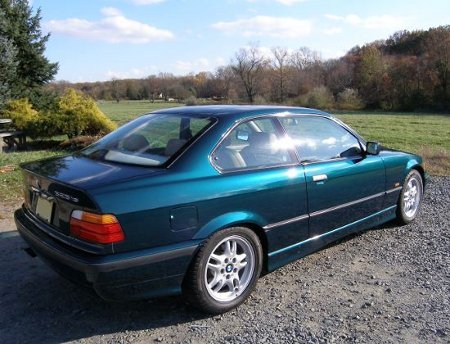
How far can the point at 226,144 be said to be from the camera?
3.53 m

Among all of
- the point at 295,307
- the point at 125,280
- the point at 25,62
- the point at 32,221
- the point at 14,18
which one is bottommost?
the point at 295,307

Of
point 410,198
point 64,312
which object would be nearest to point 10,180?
point 64,312

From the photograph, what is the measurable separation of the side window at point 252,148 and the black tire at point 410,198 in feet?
6.81

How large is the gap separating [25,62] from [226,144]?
18703mm

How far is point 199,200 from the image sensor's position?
3.12m

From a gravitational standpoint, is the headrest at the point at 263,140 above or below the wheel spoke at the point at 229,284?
above

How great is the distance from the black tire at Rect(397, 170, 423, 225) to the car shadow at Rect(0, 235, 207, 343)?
9.88ft

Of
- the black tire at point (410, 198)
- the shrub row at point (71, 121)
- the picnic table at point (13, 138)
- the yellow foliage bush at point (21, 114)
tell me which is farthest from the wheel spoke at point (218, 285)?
the picnic table at point (13, 138)

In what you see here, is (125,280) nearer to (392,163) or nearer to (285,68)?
(392,163)

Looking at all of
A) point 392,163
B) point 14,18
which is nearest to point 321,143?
point 392,163

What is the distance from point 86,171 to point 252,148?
4.38 ft

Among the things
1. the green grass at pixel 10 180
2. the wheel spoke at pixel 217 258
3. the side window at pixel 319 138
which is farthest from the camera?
the green grass at pixel 10 180

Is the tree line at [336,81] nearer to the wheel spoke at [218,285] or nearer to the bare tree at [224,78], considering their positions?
the bare tree at [224,78]

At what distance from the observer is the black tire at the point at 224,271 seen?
125 inches
